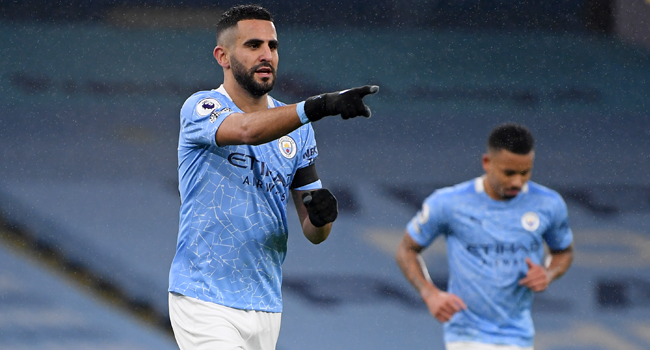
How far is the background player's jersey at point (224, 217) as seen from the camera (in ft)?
8.63

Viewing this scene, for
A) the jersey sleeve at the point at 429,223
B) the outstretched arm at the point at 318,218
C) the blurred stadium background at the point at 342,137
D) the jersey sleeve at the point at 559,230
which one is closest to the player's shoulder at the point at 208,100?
the outstretched arm at the point at 318,218

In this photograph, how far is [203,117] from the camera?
8.38ft

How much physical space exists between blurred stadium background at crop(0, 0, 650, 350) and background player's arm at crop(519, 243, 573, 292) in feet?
11.6

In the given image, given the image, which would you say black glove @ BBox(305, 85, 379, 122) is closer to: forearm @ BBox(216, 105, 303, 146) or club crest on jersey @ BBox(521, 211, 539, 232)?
forearm @ BBox(216, 105, 303, 146)

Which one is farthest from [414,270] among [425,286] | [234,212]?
[234,212]

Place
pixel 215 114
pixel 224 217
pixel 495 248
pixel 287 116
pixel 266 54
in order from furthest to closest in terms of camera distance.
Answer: pixel 495 248 → pixel 266 54 → pixel 224 217 → pixel 215 114 → pixel 287 116

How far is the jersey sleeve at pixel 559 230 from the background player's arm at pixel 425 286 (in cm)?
51

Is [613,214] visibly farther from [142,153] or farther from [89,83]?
[89,83]

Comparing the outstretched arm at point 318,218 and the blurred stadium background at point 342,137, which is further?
the blurred stadium background at point 342,137

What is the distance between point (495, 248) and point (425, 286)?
0.30 metres

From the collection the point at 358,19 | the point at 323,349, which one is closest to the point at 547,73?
the point at 358,19

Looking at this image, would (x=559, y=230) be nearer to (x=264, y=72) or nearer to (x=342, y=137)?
(x=264, y=72)

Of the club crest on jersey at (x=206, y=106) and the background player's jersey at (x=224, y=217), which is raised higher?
the club crest on jersey at (x=206, y=106)

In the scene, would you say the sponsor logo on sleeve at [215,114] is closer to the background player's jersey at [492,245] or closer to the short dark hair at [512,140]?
the background player's jersey at [492,245]
